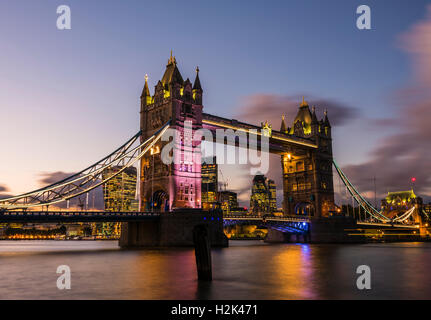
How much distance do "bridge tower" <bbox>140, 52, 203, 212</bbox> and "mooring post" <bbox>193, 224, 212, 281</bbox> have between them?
130 ft

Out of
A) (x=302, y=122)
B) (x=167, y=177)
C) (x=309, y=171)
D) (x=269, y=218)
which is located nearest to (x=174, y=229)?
(x=167, y=177)

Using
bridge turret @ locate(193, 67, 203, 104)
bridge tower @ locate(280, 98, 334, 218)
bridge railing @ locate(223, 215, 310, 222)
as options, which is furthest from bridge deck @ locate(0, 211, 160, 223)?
bridge tower @ locate(280, 98, 334, 218)

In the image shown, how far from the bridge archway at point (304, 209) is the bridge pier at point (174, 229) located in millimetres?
34627

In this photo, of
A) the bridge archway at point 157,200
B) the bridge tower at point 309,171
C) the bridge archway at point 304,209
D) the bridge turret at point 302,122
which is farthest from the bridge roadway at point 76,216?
the bridge turret at point 302,122

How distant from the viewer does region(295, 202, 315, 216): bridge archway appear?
3615 inches

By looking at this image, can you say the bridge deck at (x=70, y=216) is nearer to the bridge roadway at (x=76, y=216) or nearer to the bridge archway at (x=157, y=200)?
the bridge roadway at (x=76, y=216)

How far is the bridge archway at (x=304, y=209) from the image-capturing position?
3615 inches

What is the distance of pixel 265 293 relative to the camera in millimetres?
17766

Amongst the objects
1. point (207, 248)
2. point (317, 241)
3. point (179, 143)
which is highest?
point (179, 143)

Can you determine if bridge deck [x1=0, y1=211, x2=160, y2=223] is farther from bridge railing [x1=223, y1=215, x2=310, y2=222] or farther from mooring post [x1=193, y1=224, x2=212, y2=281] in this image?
mooring post [x1=193, y1=224, x2=212, y2=281]
